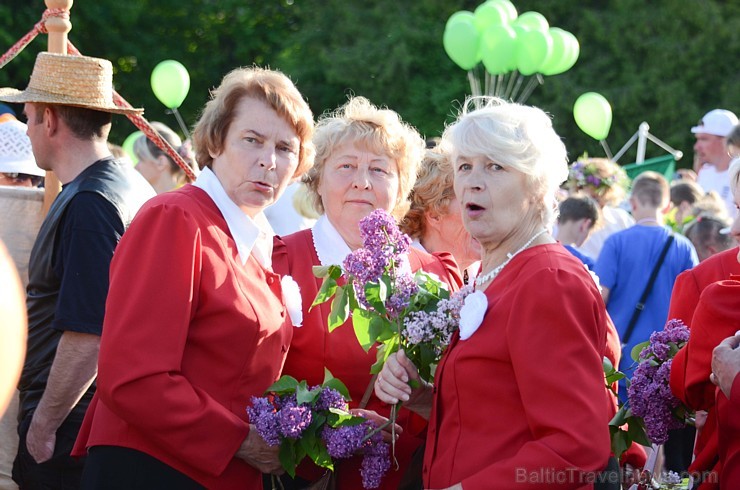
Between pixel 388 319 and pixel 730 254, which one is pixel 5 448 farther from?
pixel 730 254

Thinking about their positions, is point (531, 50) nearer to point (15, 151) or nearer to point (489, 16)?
point (489, 16)

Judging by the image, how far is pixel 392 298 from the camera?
2957 mm

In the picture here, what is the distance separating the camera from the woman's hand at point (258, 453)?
3.06 metres

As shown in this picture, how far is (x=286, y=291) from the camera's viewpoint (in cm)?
337

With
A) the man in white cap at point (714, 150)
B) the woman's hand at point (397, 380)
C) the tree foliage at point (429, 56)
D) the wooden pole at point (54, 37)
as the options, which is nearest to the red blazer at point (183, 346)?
the woman's hand at point (397, 380)

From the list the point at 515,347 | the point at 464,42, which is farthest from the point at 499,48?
the point at 515,347

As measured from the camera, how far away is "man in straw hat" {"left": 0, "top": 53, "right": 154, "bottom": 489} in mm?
3475

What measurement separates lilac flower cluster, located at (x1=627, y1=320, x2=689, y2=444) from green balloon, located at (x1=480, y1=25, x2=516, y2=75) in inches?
423

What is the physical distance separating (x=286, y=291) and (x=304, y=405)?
452mm

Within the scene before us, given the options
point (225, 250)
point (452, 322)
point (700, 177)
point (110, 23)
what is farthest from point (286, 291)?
point (110, 23)

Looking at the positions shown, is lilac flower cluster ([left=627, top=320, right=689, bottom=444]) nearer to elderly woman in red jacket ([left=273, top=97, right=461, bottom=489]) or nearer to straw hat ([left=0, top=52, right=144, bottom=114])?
elderly woman in red jacket ([left=273, top=97, right=461, bottom=489])

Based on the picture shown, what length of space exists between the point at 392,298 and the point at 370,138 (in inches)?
41.0

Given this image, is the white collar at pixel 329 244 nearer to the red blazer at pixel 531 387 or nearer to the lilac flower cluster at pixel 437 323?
the lilac flower cluster at pixel 437 323

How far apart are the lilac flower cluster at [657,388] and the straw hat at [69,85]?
220cm
